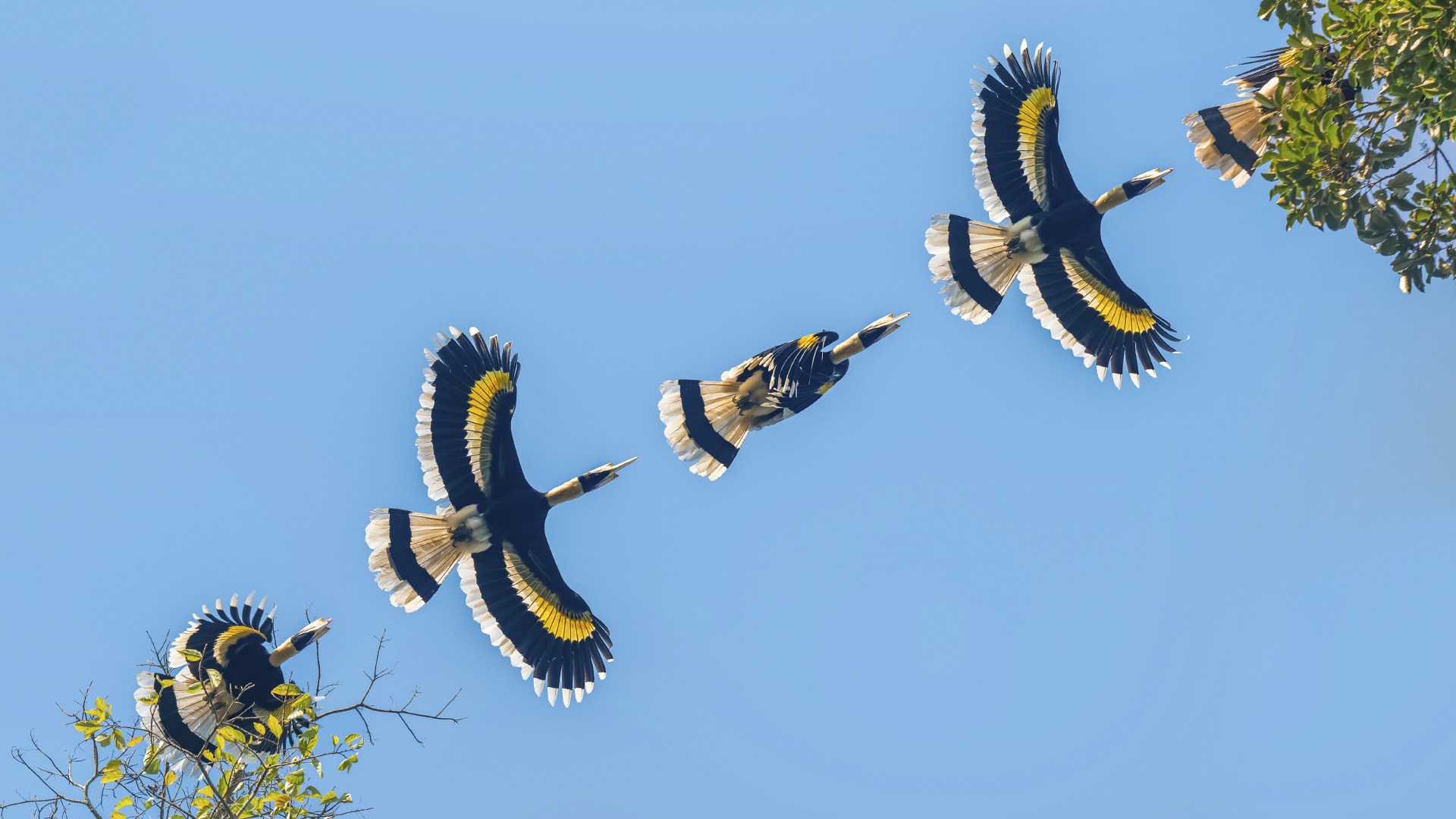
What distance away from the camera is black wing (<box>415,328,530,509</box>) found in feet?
38.6

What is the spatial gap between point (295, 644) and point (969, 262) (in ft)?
29.2

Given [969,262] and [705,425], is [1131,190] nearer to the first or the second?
[969,262]

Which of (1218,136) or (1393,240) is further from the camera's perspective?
(1218,136)

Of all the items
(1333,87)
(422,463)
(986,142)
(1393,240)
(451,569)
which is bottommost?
(1393,240)

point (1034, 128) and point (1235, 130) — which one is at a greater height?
point (1034, 128)

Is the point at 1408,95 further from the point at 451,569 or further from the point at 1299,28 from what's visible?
the point at 451,569

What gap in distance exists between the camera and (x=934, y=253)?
12.3 meters

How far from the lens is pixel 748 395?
11.4 m

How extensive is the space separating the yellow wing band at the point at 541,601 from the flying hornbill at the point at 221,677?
2134mm

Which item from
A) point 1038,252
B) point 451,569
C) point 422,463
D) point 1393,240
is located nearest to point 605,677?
point 451,569

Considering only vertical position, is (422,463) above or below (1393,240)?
above

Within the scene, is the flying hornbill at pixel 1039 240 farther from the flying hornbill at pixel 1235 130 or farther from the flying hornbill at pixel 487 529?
the flying hornbill at pixel 487 529

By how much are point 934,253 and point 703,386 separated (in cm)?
322

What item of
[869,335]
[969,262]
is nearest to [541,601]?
[869,335]
